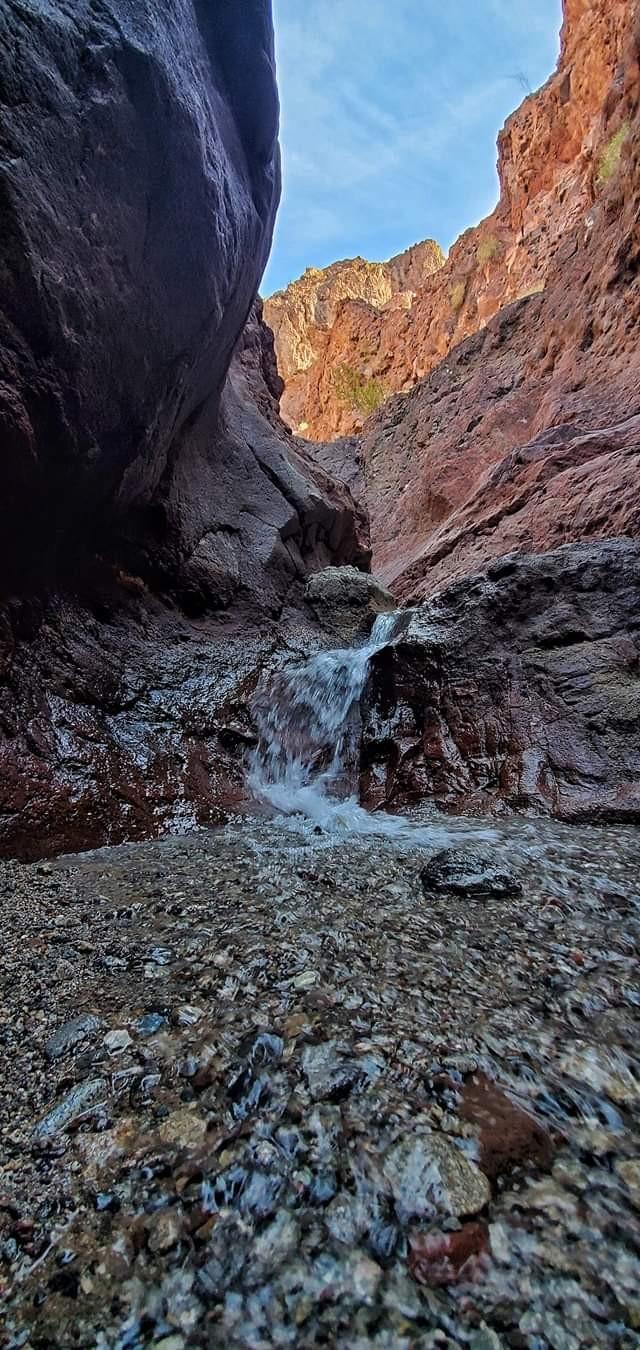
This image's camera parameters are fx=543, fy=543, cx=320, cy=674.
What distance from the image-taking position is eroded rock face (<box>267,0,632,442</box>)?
77.6 feet

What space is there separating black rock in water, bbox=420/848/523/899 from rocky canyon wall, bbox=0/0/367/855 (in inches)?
113

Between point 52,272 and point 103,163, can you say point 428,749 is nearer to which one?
point 52,272

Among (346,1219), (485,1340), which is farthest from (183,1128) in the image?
(485,1340)

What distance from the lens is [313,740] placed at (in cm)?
678

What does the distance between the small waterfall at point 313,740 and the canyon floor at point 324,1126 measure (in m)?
2.94

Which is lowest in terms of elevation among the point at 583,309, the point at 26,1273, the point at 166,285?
the point at 26,1273

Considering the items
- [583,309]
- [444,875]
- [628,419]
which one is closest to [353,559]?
[628,419]

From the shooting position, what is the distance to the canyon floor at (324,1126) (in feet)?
3.59

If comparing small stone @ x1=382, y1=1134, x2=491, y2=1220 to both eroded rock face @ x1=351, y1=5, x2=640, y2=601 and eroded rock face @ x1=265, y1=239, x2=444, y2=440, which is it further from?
eroded rock face @ x1=265, y1=239, x2=444, y2=440

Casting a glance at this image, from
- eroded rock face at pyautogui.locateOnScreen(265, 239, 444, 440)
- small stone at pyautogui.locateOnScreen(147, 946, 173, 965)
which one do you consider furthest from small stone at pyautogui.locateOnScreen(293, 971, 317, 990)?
eroded rock face at pyautogui.locateOnScreen(265, 239, 444, 440)

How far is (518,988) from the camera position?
2189mm

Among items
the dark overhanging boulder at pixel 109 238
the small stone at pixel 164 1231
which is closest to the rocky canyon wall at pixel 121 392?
the dark overhanging boulder at pixel 109 238

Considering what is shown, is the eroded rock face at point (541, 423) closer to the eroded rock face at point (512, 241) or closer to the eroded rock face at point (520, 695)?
the eroded rock face at point (520, 695)

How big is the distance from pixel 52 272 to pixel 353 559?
31.5 ft
